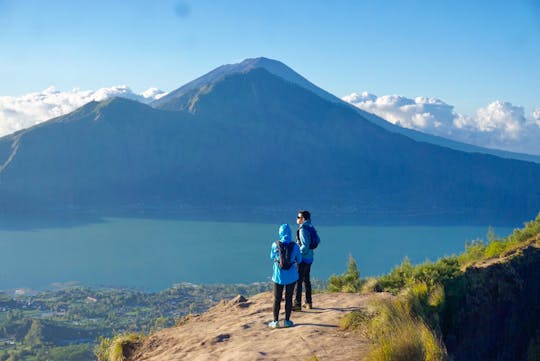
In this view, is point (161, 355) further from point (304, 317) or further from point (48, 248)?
point (48, 248)

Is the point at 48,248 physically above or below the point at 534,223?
below

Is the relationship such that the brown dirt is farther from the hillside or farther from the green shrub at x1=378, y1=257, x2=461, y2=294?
the green shrub at x1=378, y1=257, x2=461, y2=294

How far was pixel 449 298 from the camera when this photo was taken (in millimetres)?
9508

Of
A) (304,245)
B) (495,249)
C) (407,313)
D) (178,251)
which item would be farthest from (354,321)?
(178,251)

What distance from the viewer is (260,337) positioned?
832 cm

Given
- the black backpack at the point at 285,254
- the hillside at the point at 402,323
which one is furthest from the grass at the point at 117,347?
the black backpack at the point at 285,254

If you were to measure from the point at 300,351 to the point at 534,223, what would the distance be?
13.2m

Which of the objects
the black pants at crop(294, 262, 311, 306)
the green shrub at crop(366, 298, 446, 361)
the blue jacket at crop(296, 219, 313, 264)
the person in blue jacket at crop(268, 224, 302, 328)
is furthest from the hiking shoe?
the green shrub at crop(366, 298, 446, 361)

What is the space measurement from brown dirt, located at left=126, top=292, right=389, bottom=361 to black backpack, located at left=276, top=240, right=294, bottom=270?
944mm

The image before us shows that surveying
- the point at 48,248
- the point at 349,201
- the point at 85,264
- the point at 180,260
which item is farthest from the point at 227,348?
the point at 349,201

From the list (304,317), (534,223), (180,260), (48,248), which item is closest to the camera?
(304,317)

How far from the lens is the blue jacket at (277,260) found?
862 cm

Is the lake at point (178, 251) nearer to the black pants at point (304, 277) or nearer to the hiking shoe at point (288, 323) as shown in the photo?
the black pants at point (304, 277)

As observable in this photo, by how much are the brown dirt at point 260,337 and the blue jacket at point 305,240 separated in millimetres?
950
